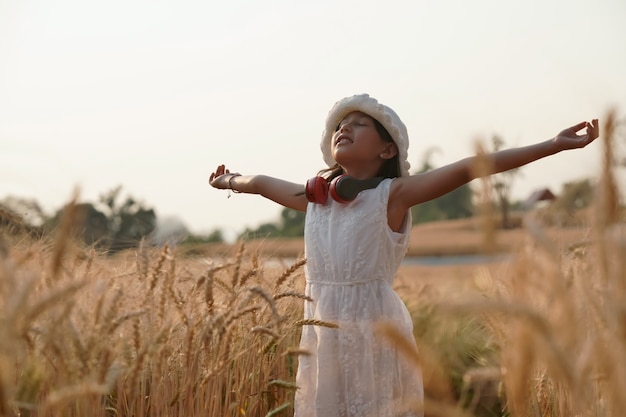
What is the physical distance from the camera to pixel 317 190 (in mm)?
2994

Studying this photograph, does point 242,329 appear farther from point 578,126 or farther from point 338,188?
point 578,126

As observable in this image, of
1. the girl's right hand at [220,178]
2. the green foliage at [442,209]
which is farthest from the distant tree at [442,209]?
the girl's right hand at [220,178]

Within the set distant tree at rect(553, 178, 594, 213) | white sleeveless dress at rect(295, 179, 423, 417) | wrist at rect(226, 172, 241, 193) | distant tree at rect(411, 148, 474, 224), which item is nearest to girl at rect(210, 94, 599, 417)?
white sleeveless dress at rect(295, 179, 423, 417)

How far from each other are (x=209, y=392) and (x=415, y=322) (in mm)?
2851

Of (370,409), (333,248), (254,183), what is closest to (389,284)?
(333,248)

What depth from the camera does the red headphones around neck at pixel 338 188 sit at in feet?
9.59

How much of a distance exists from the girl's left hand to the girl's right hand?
1561 millimetres

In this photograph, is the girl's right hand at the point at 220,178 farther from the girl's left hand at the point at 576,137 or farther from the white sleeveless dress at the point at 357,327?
the girl's left hand at the point at 576,137

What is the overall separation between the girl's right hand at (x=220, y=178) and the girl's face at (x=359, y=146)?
2.34 ft

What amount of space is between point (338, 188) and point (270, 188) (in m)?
0.49

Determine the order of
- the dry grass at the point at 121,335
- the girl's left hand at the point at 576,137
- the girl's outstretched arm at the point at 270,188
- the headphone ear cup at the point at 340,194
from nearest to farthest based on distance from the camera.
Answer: the dry grass at the point at 121,335 → the girl's left hand at the point at 576,137 → the headphone ear cup at the point at 340,194 → the girl's outstretched arm at the point at 270,188

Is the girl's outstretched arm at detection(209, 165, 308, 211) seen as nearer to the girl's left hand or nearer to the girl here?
the girl

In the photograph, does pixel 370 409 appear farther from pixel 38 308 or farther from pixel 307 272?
pixel 38 308

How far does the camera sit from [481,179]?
3.54 ft
